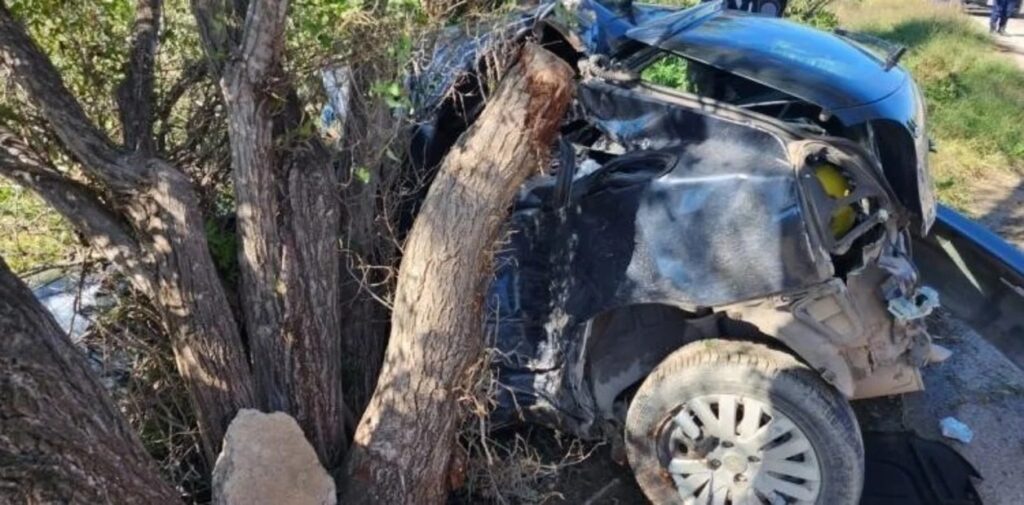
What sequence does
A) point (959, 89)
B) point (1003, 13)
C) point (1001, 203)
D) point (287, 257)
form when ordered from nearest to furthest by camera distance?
1. point (287, 257)
2. point (1001, 203)
3. point (959, 89)
4. point (1003, 13)

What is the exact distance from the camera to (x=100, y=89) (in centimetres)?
336

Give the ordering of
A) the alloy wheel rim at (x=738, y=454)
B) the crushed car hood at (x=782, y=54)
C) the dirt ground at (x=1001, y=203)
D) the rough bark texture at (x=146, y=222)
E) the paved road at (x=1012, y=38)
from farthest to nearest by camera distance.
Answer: the paved road at (x=1012, y=38) < the dirt ground at (x=1001, y=203) < the crushed car hood at (x=782, y=54) < the alloy wheel rim at (x=738, y=454) < the rough bark texture at (x=146, y=222)

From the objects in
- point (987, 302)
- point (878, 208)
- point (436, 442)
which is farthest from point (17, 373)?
point (987, 302)

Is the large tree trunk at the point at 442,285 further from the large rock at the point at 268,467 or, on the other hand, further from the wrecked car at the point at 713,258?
the wrecked car at the point at 713,258

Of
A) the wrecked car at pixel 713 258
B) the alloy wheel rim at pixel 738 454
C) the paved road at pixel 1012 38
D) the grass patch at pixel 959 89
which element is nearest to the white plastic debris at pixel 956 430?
the wrecked car at pixel 713 258

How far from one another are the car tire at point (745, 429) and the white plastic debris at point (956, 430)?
1.07 meters

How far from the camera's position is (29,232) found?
344 cm

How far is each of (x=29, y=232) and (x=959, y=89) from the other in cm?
896

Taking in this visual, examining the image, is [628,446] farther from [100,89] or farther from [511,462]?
[100,89]

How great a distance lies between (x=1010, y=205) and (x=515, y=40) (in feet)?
16.2

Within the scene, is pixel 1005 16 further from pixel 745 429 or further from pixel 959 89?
pixel 745 429

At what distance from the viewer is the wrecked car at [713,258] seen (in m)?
3.31

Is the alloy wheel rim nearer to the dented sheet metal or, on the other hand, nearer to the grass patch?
the dented sheet metal

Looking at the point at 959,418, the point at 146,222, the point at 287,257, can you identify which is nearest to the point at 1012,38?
the point at 959,418
